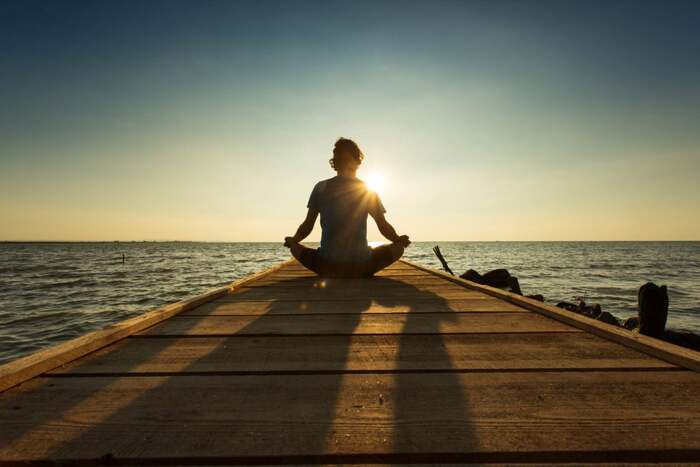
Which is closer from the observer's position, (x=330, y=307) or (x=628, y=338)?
(x=628, y=338)

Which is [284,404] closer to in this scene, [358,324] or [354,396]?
[354,396]

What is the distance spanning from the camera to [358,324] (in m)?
2.35

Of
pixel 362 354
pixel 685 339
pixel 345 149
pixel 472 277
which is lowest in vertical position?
pixel 685 339

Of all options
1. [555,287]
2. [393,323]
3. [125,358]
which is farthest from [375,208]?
[555,287]

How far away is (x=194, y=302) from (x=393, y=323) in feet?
5.48

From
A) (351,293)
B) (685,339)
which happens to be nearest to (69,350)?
(351,293)

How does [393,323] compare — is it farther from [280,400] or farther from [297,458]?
[297,458]

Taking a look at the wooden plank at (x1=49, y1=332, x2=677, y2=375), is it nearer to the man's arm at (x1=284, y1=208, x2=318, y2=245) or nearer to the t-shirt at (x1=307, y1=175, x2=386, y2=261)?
the t-shirt at (x1=307, y1=175, x2=386, y2=261)

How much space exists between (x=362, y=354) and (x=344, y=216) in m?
3.12

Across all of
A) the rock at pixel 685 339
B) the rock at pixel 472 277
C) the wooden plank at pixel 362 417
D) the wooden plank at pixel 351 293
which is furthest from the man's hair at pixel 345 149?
the rock at pixel 472 277

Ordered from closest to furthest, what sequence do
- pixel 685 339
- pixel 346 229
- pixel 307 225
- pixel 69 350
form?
pixel 69 350 < pixel 346 229 < pixel 685 339 < pixel 307 225

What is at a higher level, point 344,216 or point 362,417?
point 344,216

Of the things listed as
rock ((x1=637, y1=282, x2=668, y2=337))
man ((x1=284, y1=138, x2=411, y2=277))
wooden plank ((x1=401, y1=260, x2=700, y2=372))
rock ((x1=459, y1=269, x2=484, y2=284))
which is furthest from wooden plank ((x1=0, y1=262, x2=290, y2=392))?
rock ((x1=459, y1=269, x2=484, y2=284))

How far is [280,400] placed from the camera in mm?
1220
